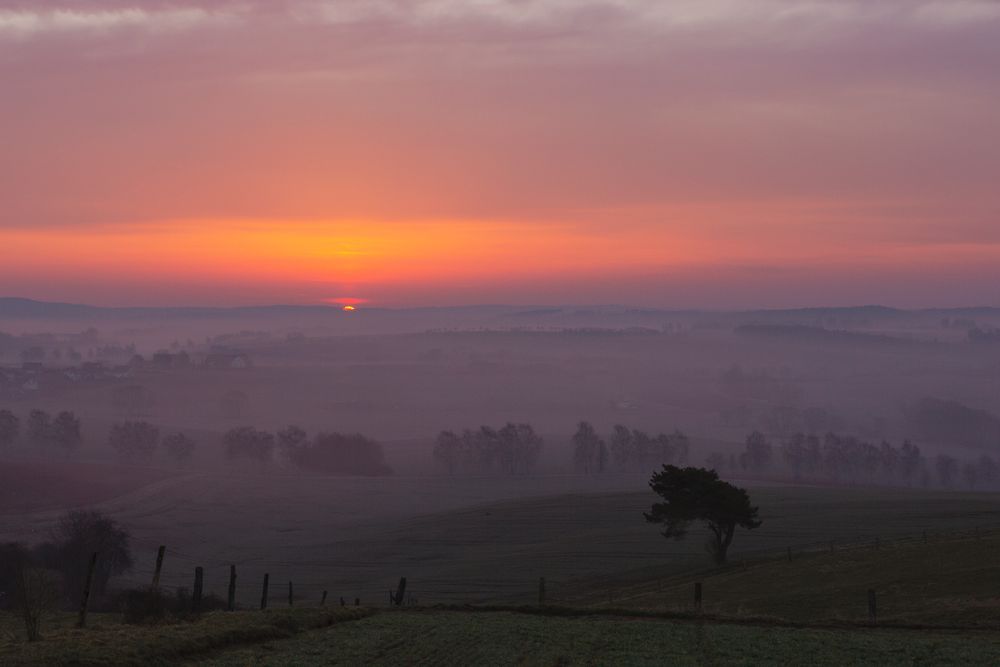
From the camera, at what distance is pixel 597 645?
25.6 m

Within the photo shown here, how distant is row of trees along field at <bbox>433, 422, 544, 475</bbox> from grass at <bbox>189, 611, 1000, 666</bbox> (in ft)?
475

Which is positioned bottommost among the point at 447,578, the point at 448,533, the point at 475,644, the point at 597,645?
the point at 448,533

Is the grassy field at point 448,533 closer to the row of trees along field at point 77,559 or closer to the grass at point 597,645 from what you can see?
the row of trees along field at point 77,559

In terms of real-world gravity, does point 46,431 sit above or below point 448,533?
below

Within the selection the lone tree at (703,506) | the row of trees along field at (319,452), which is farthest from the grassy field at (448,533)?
the row of trees along field at (319,452)

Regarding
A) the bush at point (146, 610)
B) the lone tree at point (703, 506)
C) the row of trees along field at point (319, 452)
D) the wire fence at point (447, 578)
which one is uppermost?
the bush at point (146, 610)

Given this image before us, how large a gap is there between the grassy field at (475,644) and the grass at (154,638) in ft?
0.11

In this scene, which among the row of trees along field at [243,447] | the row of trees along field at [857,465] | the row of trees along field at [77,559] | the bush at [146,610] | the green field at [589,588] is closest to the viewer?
the green field at [589,588]

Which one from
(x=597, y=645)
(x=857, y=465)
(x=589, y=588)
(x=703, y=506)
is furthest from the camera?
(x=857, y=465)

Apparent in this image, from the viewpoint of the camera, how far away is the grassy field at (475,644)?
22047 mm

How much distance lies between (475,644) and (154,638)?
824 cm

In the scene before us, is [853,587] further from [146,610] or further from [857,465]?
[857,465]

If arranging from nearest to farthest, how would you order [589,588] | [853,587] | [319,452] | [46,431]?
1. [853,587]
2. [589,588]
3. [319,452]
4. [46,431]

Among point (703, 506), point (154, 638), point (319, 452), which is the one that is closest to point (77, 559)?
point (703, 506)
